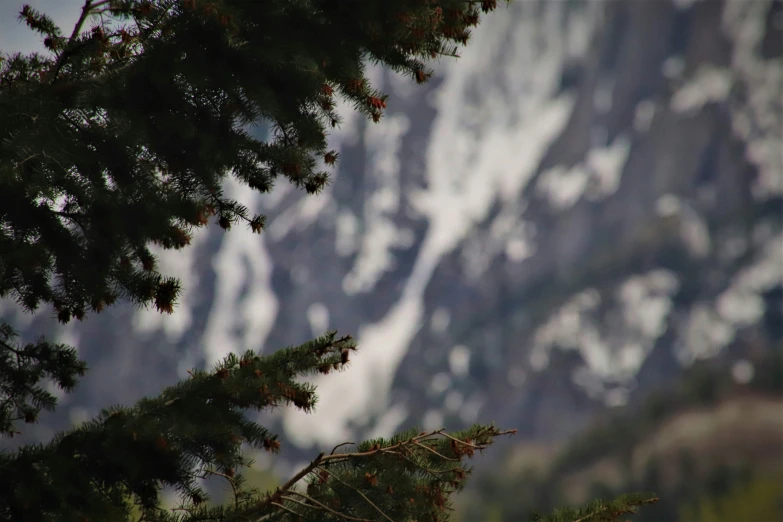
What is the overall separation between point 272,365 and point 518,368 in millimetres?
187074

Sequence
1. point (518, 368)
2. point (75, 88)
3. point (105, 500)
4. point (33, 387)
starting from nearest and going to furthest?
point (105, 500) → point (75, 88) → point (33, 387) → point (518, 368)

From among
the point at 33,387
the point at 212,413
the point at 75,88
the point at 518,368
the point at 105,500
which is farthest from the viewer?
the point at 518,368

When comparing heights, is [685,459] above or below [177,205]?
above

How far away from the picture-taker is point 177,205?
15.9 ft

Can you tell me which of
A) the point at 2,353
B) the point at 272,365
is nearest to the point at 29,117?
the point at 2,353

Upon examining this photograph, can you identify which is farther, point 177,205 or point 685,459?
point 685,459

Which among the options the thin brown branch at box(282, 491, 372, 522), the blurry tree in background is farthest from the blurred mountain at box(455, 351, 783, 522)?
the thin brown branch at box(282, 491, 372, 522)

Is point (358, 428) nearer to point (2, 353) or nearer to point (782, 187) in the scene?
point (782, 187)

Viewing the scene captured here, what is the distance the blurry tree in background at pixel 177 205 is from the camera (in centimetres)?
440

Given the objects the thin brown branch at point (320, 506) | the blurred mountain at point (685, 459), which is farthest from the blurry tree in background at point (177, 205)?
the blurred mountain at point (685, 459)

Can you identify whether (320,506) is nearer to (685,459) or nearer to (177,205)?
(177,205)

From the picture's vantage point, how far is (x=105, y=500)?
13.8 feet

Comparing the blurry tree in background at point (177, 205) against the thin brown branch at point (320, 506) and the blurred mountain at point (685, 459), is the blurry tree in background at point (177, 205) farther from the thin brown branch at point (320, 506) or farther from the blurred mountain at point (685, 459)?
the blurred mountain at point (685, 459)

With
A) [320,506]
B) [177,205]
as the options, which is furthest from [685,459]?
[177,205]
